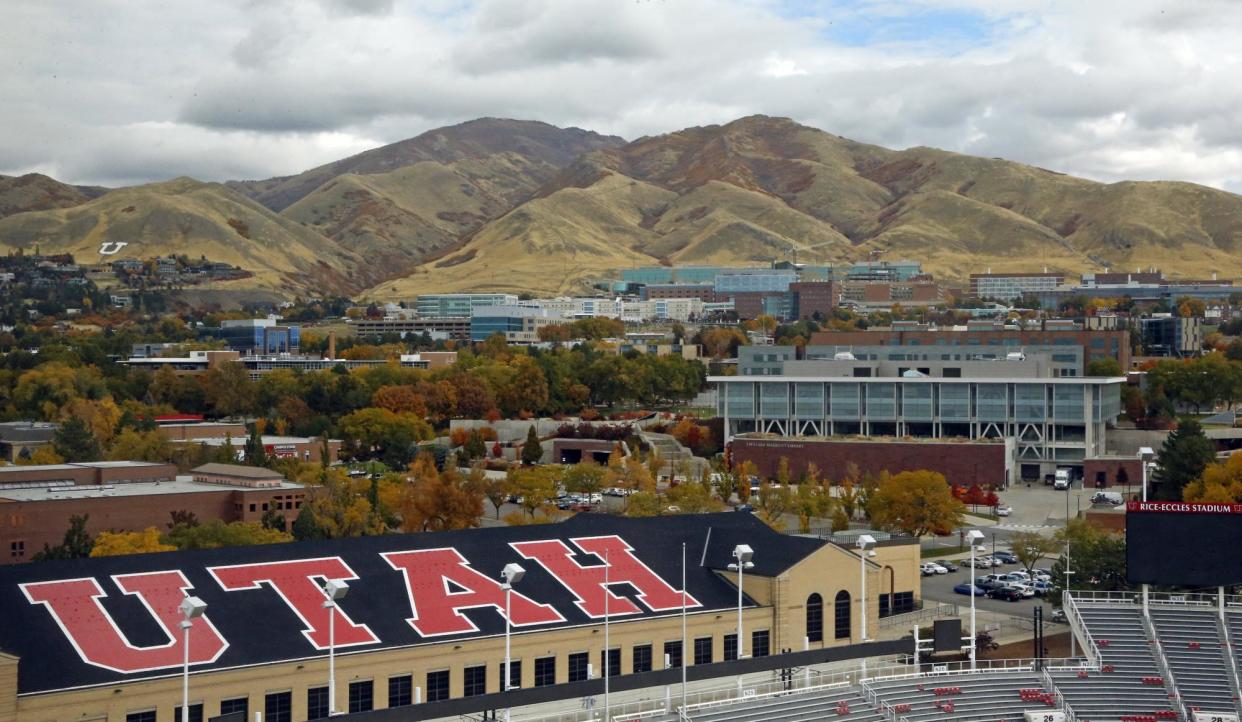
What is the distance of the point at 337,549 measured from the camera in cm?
5147

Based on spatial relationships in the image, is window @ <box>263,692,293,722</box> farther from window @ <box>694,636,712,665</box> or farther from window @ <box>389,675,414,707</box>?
window @ <box>694,636,712,665</box>

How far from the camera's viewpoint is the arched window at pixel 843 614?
5716 centimetres

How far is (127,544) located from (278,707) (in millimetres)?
37267

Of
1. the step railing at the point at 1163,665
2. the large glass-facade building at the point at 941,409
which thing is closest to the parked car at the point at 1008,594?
the step railing at the point at 1163,665

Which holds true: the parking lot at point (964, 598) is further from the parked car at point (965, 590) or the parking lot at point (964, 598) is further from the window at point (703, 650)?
the window at point (703, 650)

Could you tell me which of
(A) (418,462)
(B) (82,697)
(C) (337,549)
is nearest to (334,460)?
(A) (418,462)

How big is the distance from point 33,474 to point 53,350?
10337 centimetres

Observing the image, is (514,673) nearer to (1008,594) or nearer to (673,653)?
(673,653)

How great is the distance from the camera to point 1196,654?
178 ft

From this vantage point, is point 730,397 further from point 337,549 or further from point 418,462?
point 337,549

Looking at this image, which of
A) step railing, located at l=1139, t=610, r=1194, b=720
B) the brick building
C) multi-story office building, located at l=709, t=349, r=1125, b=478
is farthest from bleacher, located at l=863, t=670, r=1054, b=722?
multi-story office building, located at l=709, t=349, r=1125, b=478

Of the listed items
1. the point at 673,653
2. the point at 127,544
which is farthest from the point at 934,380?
the point at 673,653

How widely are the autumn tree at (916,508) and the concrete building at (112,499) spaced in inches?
1414

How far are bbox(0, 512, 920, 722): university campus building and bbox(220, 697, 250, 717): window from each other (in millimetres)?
43
